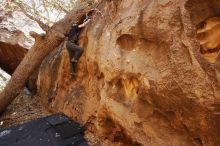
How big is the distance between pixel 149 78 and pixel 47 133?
206 cm

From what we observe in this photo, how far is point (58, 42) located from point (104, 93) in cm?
244

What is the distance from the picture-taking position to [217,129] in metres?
2.98

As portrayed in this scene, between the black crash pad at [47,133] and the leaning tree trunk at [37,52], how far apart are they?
145cm

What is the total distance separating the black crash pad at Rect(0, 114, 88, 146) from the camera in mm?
4547

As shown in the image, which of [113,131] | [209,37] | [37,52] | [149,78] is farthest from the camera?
[37,52]

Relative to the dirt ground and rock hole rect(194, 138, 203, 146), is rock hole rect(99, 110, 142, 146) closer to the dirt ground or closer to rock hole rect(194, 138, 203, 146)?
rock hole rect(194, 138, 203, 146)

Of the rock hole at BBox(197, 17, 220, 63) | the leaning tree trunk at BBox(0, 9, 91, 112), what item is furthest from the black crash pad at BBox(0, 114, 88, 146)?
the rock hole at BBox(197, 17, 220, 63)

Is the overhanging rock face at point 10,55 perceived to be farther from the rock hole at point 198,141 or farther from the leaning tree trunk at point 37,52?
the rock hole at point 198,141

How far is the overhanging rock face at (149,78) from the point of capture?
3.05 m

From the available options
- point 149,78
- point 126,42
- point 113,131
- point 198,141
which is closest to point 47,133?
point 113,131

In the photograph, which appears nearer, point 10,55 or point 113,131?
point 113,131

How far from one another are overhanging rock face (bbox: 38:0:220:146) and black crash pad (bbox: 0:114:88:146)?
0.78ft

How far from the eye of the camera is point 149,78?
11.5ft

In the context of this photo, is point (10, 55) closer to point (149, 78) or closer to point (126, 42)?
point (126, 42)
